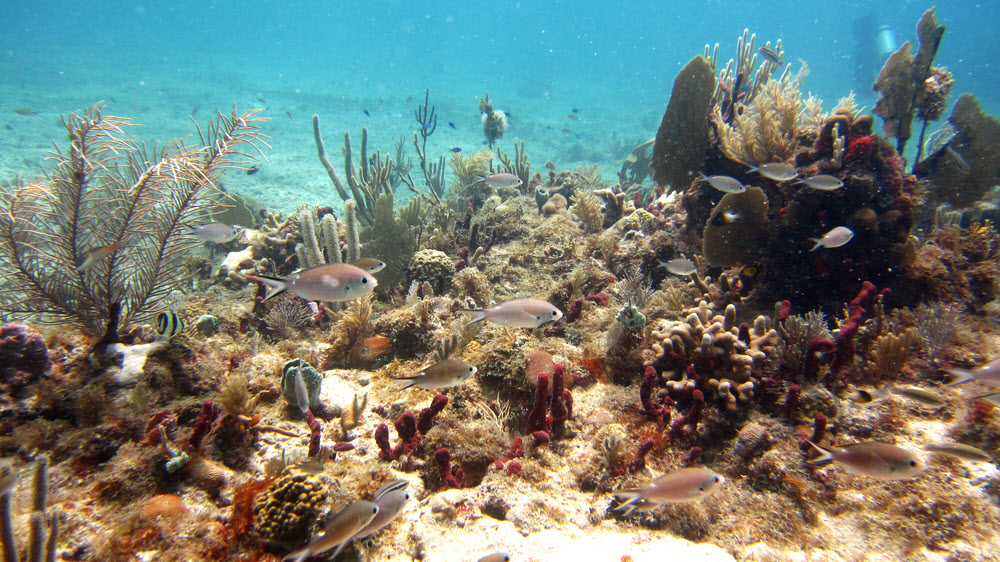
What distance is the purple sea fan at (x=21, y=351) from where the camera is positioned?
8.98ft

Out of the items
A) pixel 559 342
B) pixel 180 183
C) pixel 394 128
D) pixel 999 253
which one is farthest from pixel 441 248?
pixel 394 128

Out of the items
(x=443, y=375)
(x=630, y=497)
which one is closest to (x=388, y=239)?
(x=443, y=375)

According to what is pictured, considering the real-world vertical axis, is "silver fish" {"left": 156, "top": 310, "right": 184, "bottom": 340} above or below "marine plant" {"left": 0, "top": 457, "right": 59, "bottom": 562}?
above

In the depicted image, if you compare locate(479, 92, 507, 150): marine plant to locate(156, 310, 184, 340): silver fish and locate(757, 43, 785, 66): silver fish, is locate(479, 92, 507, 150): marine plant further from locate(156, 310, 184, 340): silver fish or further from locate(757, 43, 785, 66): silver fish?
locate(156, 310, 184, 340): silver fish

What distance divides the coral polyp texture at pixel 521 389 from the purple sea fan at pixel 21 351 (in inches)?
0.6

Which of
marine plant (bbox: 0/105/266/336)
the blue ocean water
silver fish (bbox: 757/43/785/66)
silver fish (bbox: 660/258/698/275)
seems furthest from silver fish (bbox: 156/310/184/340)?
the blue ocean water

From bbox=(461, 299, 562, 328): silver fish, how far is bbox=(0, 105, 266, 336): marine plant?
2.85 metres

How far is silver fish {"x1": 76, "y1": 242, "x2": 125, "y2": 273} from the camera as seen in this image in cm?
337

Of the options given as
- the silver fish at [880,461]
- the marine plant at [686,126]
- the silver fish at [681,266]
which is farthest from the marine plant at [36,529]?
the marine plant at [686,126]

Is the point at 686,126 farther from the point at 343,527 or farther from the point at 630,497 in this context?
the point at 343,527

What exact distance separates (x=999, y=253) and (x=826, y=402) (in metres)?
5.00

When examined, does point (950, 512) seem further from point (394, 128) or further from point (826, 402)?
point (394, 128)

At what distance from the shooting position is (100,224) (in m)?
3.72

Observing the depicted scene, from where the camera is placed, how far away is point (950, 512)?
2.29 m
